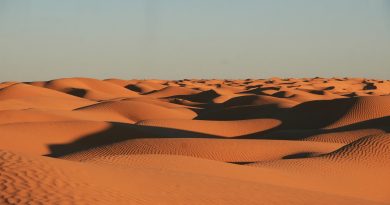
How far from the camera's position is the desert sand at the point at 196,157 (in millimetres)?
7980

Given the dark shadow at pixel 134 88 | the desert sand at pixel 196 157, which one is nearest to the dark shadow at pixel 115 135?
the desert sand at pixel 196 157

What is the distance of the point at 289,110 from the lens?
105 ft

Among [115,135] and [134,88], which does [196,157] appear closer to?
[115,135]

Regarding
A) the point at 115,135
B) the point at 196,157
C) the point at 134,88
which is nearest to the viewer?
the point at 196,157

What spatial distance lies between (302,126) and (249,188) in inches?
763

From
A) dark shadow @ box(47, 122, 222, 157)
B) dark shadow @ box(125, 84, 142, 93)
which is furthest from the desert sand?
dark shadow @ box(125, 84, 142, 93)

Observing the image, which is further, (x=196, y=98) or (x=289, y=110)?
(x=196, y=98)

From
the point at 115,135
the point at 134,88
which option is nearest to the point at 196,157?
the point at 115,135

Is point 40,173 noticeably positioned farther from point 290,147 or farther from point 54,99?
Answer: point 54,99

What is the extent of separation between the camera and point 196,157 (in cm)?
1447

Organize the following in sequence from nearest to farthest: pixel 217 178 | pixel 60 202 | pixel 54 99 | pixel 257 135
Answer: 1. pixel 60 202
2. pixel 217 178
3. pixel 257 135
4. pixel 54 99

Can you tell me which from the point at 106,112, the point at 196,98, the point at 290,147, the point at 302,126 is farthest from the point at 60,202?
the point at 196,98

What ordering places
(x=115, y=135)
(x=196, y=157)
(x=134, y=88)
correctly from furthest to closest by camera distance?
1. (x=134, y=88)
2. (x=115, y=135)
3. (x=196, y=157)

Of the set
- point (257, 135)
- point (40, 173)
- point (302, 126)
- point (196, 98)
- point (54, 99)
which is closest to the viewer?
point (40, 173)
